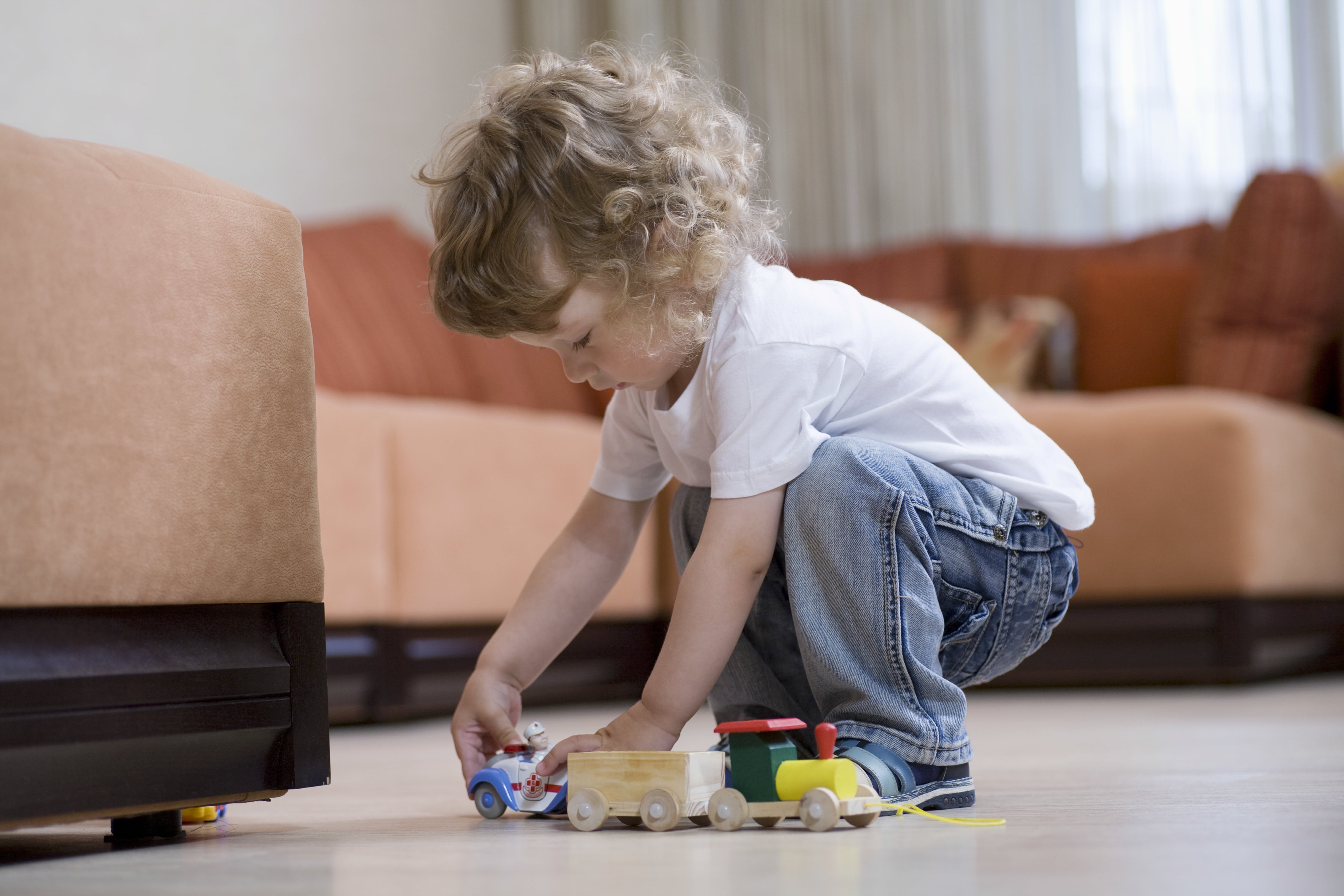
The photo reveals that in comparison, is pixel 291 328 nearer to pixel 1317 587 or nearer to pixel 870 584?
pixel 870 584

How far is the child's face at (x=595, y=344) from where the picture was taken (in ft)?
3.14

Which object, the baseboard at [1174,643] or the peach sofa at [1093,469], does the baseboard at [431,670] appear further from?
the baseboard at [1174,643]

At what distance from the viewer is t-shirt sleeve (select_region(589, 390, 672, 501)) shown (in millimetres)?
1122

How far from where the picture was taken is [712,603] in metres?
0.92

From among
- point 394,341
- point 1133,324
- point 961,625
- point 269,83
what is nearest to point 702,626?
point 961,625

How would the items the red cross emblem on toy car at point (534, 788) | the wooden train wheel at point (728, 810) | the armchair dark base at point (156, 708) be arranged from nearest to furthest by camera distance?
the armchair dark base at point (156, 708), the wooden train wheel at point (728, 810), the red cross emblem on toy car at point (534, 788)

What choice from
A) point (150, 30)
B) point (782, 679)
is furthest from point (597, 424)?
point (782, 679)

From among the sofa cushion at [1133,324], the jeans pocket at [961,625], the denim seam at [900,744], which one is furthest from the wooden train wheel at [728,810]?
the sofa cushion at [1133,324]

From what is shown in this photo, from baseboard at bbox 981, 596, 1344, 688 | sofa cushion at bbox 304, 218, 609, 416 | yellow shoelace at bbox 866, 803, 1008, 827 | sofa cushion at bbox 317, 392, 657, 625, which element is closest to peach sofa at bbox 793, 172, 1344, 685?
baseboard at bbox 981, 596, 1344, 688

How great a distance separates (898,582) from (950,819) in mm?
170

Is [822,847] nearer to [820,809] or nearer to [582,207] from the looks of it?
[820,809]

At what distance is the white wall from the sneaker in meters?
1.79

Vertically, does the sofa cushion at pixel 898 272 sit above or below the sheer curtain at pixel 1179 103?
below

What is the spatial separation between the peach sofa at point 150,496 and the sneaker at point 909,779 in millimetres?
352
